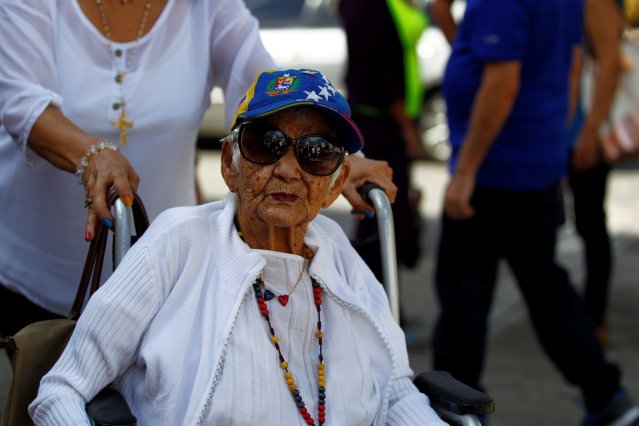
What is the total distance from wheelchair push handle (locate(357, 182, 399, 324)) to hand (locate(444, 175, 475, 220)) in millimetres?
1241

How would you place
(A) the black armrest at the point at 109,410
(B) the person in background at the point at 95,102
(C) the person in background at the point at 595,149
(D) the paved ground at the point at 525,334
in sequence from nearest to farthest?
(A) the black armrest at the point at 109,410 → (B) the person in background at the point at 95,102 → (D) the paved ground at the point at 525,334 → (C) the person in background at the point at 595,149

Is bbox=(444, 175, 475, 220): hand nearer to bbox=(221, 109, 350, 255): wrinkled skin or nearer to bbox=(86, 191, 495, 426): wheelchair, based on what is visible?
bbox=(86, 191, 495, 426): wheelchair

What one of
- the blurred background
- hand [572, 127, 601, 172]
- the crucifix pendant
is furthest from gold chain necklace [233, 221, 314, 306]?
the blurred background

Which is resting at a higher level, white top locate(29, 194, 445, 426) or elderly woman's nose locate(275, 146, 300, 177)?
elderly woman's nose locate(275, 146, 300, 177)

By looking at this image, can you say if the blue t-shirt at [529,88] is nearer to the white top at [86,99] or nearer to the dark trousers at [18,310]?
the white top at [86,99]

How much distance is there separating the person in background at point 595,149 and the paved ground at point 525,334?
0.38 metres

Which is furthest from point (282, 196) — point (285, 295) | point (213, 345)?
point (213, 345)

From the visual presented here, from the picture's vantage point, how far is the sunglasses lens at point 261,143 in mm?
2709

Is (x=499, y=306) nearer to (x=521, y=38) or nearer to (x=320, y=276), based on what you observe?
(x=521, y=38)

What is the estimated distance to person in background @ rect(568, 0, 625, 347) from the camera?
5.31 meters

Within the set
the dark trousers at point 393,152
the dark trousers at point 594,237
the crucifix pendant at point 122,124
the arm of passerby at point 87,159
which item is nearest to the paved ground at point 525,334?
the dark trousers at point 594,237

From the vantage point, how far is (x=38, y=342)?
2.74 meters

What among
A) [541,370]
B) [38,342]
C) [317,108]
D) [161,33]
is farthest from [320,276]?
[541,370]

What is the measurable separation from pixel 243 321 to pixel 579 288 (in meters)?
4.71
